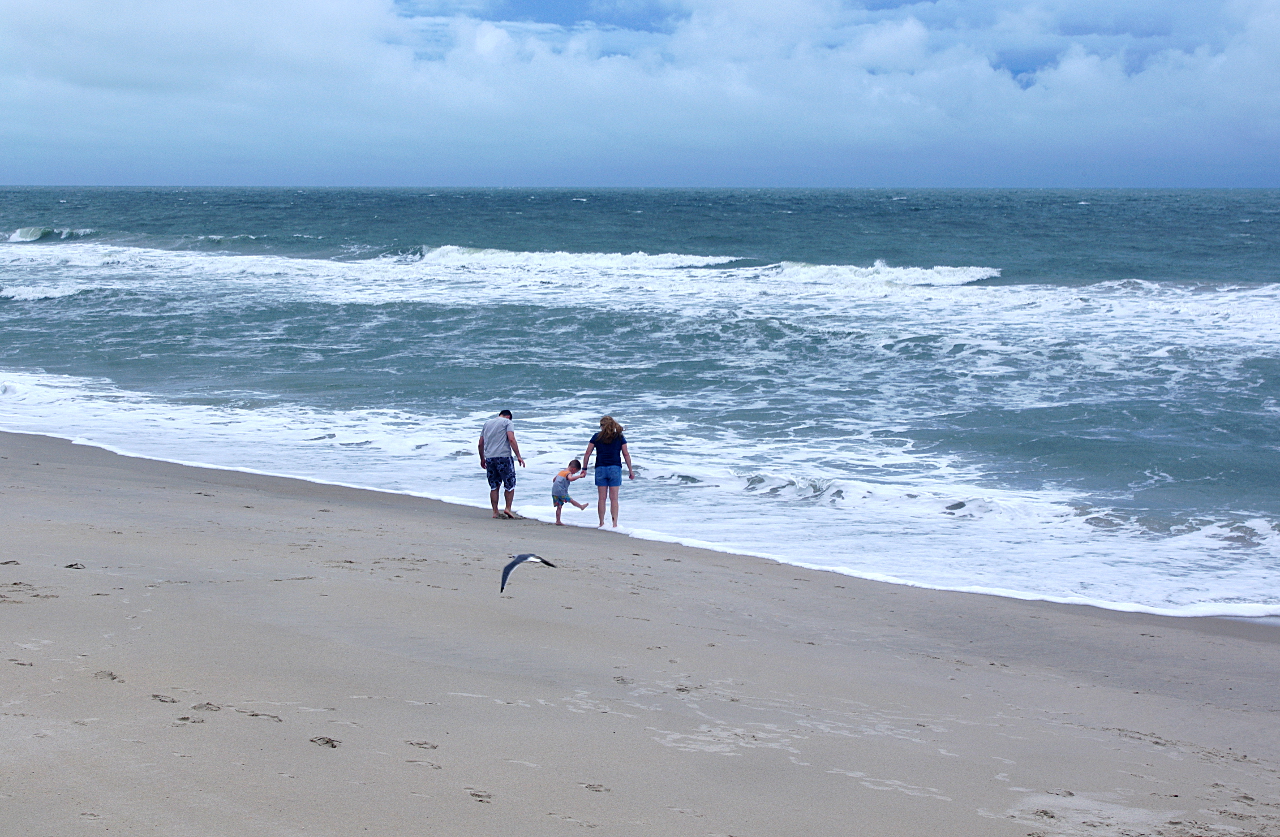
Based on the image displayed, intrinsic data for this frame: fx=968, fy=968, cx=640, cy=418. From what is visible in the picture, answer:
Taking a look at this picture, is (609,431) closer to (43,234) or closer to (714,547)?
(714,547)

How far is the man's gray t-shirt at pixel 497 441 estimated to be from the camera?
9742 millimetres

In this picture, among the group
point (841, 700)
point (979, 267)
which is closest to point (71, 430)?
point (841, 700)

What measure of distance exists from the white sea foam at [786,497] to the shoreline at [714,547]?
32mm

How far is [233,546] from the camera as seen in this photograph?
679cm

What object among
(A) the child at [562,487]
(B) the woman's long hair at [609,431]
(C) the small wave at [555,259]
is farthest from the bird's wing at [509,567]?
(C) the small wave at [555,259]

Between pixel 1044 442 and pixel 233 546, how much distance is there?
989 centimetres

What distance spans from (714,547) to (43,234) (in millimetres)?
51415

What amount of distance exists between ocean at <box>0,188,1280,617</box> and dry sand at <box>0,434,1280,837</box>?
5.56 feet

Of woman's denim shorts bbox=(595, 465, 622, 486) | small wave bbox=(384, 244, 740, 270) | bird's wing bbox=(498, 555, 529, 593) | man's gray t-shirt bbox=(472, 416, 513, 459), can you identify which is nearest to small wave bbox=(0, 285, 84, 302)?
small wave bbox=(384, 244, 740, 270)

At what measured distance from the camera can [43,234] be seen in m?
48.7

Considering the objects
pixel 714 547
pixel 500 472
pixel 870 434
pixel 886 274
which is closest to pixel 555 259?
pixel 886 274

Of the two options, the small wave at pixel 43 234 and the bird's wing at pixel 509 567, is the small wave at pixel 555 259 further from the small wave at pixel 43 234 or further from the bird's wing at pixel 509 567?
the bird's wing at pixel 509 567

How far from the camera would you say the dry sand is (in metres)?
3.31

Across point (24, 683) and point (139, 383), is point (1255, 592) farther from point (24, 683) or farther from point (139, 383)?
point (139, 383)
